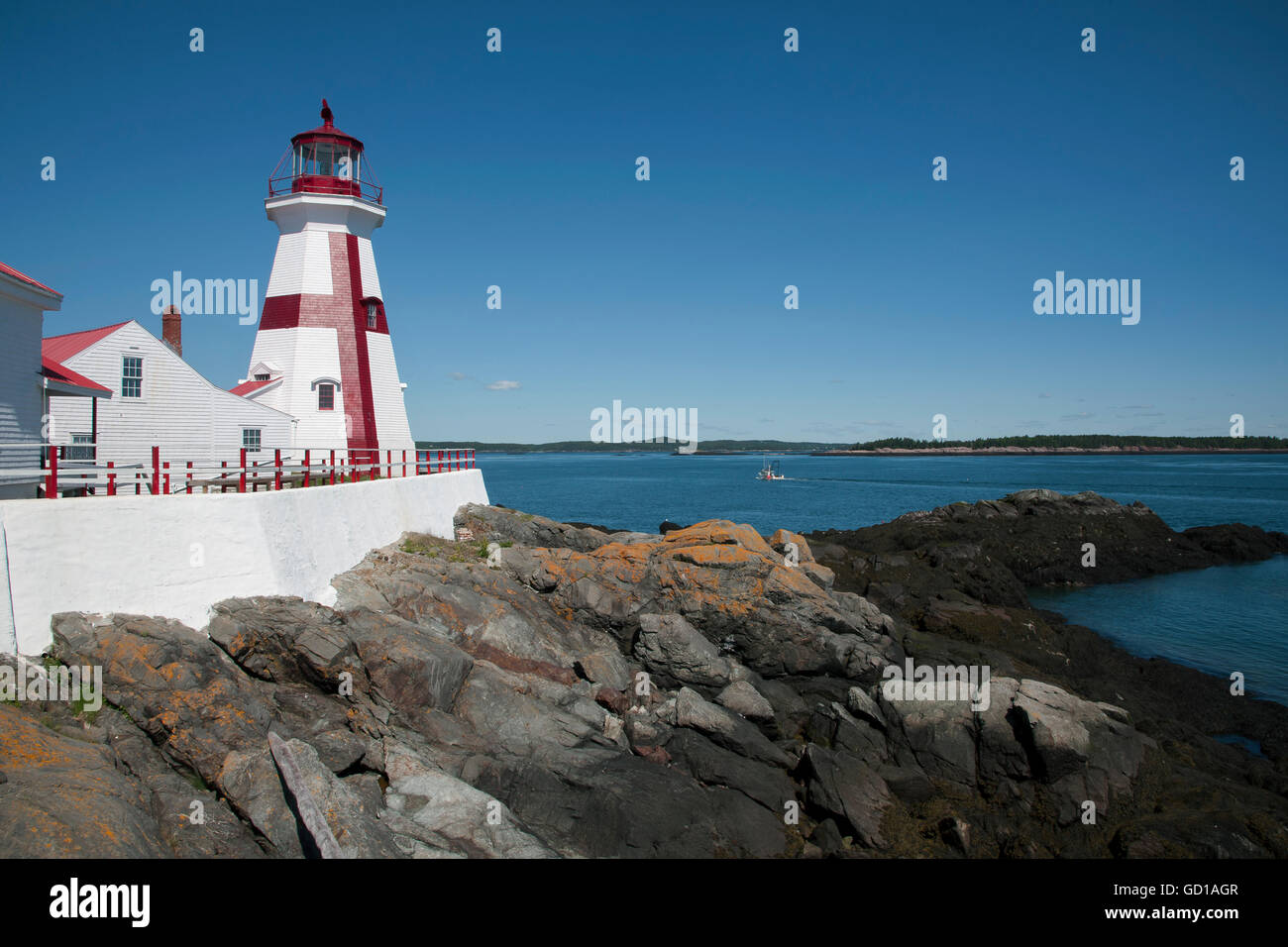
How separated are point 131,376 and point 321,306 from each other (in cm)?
618

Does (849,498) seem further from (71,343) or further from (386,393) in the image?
(71,343)

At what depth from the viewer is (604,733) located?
13023mm

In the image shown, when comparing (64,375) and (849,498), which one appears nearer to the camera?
(64,375)

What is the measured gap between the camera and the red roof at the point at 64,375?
15.8 metres

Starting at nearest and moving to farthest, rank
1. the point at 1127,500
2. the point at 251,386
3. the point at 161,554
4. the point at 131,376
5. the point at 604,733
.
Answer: the point at 161,554
the point at 604,733
the point at 131,376
the point at 251,386
the point at 1127,500

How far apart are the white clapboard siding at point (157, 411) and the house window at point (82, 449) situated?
14 centimetres

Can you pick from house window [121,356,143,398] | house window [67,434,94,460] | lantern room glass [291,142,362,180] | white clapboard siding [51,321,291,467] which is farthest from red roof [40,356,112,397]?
lantern room glass [291,142,362,180]

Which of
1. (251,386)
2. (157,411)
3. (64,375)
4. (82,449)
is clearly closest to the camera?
(64,375)

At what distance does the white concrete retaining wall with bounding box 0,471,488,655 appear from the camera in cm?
1036

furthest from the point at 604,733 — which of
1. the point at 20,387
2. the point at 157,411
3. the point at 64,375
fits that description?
the point at 157,411

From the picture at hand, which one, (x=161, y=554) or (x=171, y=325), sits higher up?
(x=171, y=325)

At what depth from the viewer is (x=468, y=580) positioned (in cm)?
1669
